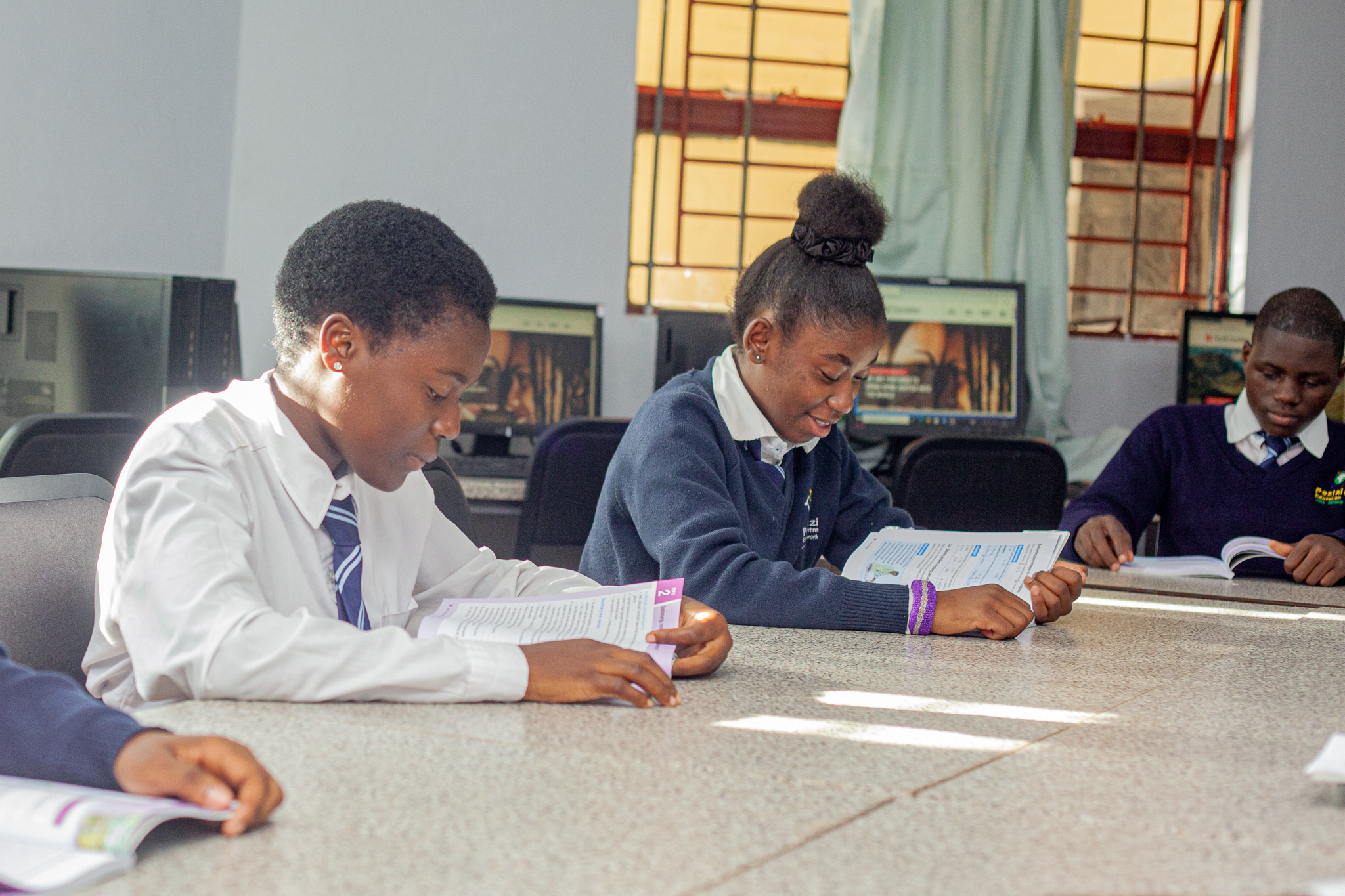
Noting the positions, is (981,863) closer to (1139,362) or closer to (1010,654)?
(1010,654)

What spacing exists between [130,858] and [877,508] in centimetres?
136

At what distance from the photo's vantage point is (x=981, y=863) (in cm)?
56

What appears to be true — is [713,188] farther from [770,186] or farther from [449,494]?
[449,494]

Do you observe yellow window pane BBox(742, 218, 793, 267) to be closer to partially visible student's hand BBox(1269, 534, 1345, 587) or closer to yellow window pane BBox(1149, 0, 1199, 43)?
Answer: yellow window pane BBox(1149, 0, 1199, 43)

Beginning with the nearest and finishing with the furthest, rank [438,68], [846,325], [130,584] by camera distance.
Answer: [130,584], [846,325], [438,68]

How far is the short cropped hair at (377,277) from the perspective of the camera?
3.37ft

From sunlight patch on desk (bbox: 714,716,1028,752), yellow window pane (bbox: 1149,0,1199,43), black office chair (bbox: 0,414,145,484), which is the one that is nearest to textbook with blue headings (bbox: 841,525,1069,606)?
sunlight patch on desk (bbox: 714,716,1028,752)

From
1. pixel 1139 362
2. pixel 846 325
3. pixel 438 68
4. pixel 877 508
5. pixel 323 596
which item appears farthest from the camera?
pixel 1139 362

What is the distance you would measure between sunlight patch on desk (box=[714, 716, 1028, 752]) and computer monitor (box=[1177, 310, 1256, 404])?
2844mm

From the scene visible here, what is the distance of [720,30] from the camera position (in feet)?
12.0

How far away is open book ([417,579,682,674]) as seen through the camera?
1.00 metres

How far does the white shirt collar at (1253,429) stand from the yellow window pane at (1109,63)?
70.1 inches

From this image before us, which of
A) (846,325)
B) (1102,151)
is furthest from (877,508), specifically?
(1102,151)

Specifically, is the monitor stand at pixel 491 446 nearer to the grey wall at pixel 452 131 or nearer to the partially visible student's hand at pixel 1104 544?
the grey wall at pixel 452 131
